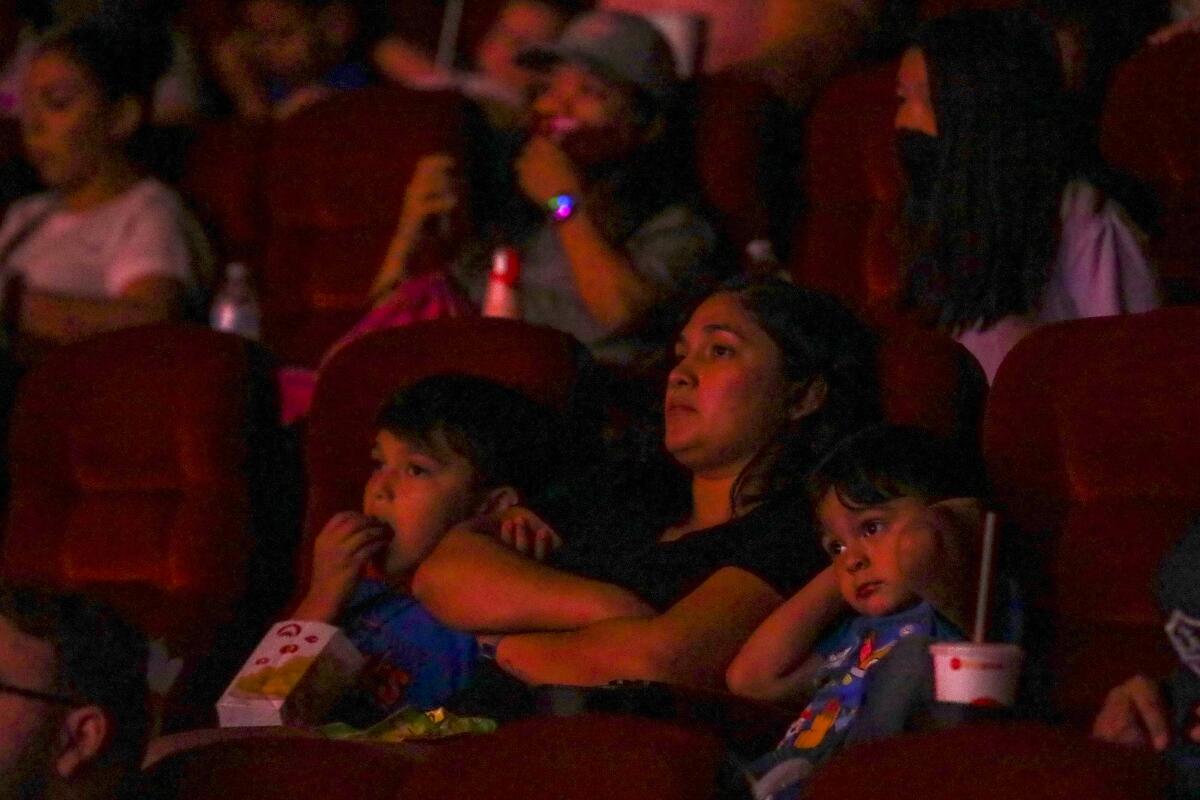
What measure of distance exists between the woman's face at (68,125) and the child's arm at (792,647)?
2148 millimetres

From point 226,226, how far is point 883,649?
2.26 meters

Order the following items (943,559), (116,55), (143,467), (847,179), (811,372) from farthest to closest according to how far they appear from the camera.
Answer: (116,55) → (847,179) → (143,467) → (811,372) → (943,559)

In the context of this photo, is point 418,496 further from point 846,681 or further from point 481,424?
point 846,681

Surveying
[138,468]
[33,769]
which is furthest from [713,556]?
[138,468]

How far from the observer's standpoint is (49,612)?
151cm

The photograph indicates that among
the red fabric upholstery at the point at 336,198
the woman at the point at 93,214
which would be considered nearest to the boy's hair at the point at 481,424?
the red fabric upholstery at the point at 336,198

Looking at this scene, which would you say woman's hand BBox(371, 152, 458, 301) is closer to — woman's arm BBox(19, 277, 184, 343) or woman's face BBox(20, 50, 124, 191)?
woman's arm BBox(19, 277, 184, 343)

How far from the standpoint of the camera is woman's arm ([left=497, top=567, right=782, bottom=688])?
192 cm

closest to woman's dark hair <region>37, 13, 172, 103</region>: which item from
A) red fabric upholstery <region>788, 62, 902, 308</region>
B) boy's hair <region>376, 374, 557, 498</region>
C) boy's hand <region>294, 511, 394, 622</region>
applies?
red fabric upholstery <region>788, 62, 902, 308</region>

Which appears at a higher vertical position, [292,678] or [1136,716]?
[1136,716]

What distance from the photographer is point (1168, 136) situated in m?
2.64

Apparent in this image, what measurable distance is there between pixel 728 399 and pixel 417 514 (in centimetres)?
39

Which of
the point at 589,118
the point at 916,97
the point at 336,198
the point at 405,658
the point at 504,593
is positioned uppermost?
the point at 916,97

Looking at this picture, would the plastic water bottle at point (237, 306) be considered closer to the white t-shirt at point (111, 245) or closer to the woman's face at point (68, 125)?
the white t-shirt at point (111, 245)
